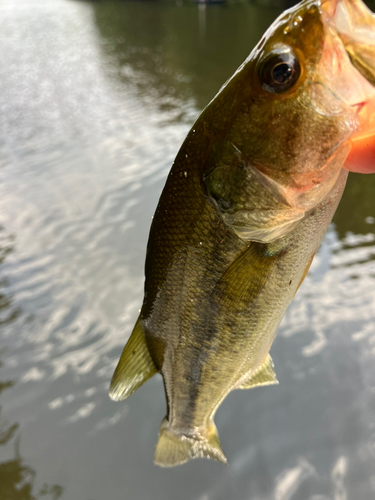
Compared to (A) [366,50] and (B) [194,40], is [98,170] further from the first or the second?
(B) [194,40]

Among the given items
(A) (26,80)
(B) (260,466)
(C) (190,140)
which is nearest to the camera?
(C) (190,140)

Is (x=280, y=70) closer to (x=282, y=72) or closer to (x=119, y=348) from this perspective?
(x=282, y=72)

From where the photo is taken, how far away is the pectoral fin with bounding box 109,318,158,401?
1.62 metres

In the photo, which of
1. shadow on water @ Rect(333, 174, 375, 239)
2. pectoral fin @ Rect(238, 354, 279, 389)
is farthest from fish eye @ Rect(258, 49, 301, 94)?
shadow on water @ Rect(333, 174, 375, 239)

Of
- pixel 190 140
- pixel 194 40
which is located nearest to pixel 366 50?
pixel 190 140

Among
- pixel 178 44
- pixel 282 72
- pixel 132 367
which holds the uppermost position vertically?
pixel 282 72

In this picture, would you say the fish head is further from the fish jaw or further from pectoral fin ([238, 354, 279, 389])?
pectoral fin ([238, 354, 279, 389])

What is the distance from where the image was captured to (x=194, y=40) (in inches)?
641

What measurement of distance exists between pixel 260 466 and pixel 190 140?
8.29 feet

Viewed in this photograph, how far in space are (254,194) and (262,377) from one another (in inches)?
46.3

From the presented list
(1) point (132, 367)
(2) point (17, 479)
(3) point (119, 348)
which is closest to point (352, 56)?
(1) point (132, 367)

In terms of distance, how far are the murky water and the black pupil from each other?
2708mm

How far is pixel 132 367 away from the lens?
166 centimetres

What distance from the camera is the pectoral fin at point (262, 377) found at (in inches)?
75.6
